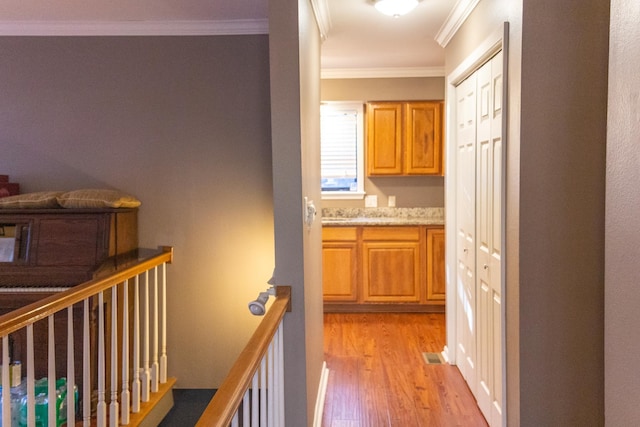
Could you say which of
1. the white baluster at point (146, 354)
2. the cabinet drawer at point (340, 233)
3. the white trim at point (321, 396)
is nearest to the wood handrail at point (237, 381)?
the white trim at point (321, 396)

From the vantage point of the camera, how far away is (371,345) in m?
4.23

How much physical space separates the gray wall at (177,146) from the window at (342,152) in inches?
84.4

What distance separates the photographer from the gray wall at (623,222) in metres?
1.46

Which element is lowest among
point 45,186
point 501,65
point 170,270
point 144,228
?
point 170,270

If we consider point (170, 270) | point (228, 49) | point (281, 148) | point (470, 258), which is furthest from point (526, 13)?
point (170, 270)

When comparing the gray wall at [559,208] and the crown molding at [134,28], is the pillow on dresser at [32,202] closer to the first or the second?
the crown molding at [134,28]

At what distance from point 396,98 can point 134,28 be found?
9.25ft

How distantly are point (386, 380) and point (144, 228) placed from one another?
195 cm

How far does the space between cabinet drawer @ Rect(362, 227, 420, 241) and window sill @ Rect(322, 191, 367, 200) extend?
25.0 inches

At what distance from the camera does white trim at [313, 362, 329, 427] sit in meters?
2.79

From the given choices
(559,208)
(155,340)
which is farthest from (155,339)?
(559,208)

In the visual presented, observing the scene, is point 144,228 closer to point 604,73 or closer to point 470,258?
point 470,258

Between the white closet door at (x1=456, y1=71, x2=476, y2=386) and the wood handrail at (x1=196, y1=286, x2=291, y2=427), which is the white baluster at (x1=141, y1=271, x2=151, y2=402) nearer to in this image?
the wood handrail at (x1=196, y1=286, x2=291, y2=427)

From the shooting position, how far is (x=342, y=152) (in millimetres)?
5574
